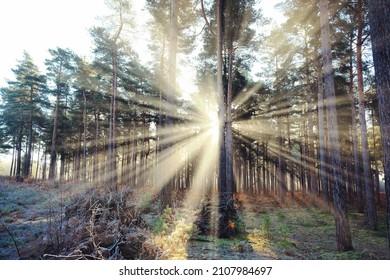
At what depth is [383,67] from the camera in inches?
143

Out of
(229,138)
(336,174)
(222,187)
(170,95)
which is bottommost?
(222,187)

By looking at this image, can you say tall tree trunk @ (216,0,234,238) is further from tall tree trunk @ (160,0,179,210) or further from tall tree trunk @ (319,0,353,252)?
tall tree trunk @ (319,0,353,252)

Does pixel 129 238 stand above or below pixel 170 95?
below

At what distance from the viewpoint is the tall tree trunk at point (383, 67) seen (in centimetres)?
358

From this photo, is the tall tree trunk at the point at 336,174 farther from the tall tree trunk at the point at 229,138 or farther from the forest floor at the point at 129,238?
the tall tree trunk at the point at 229,138

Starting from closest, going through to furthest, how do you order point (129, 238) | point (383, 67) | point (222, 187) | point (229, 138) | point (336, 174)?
1. point (383, 67)
2. point (129, 238)
3. point (336, 174)
4. point (222, 187)
5. point (229, 138)

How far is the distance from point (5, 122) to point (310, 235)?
1283 inches

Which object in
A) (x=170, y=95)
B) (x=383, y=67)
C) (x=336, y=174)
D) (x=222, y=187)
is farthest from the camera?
(x=222, y=187)

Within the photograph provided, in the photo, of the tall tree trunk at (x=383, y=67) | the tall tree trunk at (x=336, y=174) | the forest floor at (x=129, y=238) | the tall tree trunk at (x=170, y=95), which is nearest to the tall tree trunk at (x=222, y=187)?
the forest floor at (x=129, y=238)

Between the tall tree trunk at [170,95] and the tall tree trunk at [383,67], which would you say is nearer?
the tall tree trunk at [383,67]

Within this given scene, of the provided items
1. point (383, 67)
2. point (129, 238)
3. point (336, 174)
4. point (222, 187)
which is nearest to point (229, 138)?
point (222, 187)

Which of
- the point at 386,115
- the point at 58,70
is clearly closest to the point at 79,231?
the point at 386,115

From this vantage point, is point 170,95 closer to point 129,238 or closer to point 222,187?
point 222,187

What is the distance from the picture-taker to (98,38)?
1627 cm
